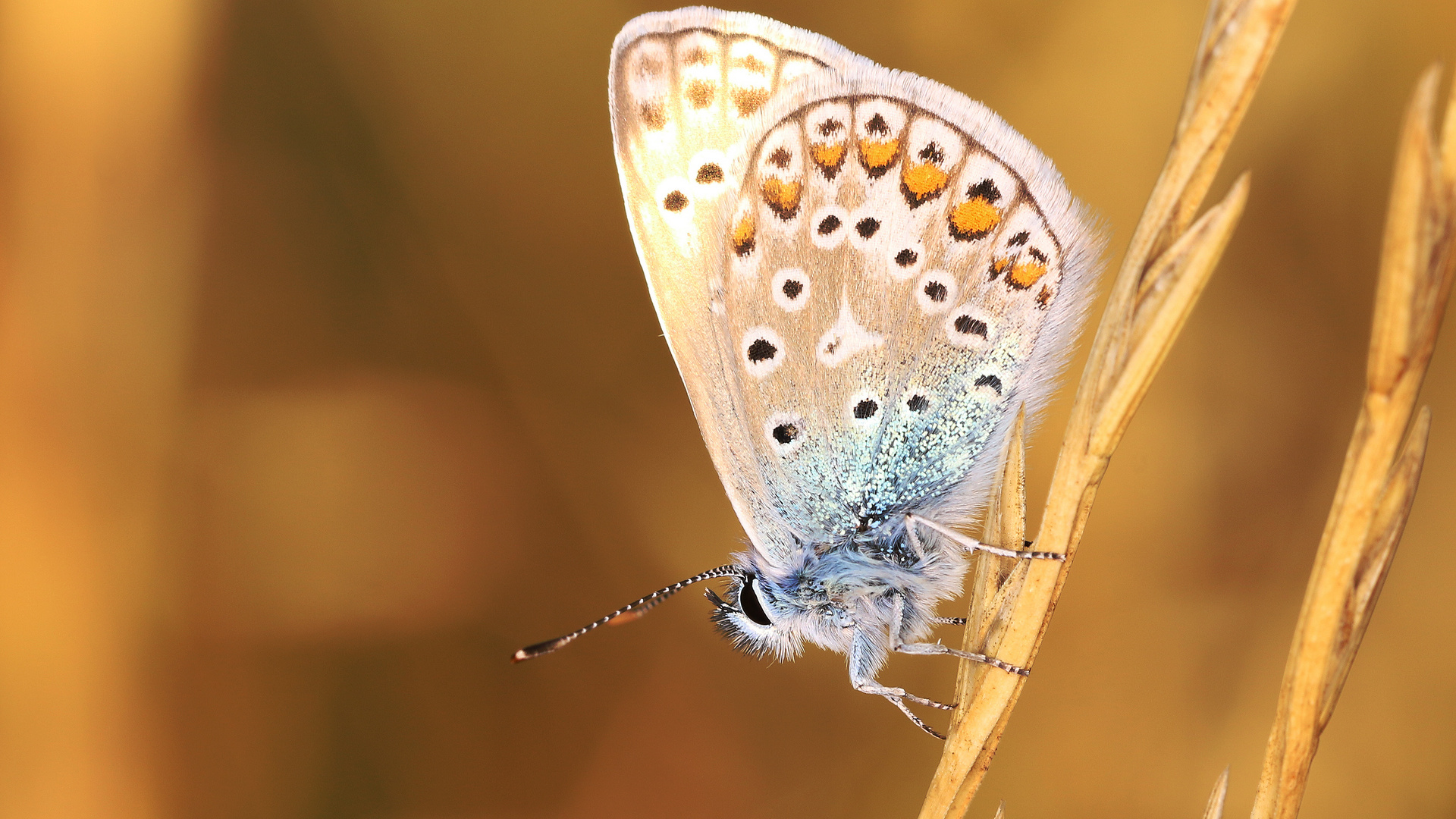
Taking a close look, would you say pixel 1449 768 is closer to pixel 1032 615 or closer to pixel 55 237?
pixel 1032 615

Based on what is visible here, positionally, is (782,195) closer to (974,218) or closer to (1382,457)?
(974,218)

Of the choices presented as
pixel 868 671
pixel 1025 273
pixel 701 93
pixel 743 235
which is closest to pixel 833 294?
pixel 743 235

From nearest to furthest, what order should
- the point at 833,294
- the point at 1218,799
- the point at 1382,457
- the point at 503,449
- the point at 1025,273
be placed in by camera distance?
1. the point at 1382,457
2. the point at 1218,799
3. the point at 1025,273
4. the point at 833,294
5. the point at 503,449

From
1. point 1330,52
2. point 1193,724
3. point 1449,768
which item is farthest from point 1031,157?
point 1449,768

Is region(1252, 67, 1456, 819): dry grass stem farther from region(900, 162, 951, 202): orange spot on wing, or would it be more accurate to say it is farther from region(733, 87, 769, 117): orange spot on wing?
region(733, 87, 769, 117): orange spot on wing

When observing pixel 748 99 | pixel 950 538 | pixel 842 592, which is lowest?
pixel 842 592
